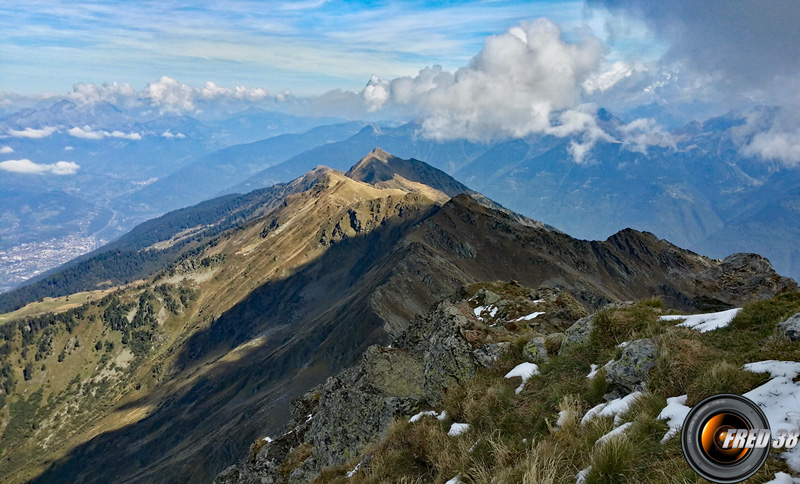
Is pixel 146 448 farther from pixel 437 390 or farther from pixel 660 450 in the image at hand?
pixel 660 450

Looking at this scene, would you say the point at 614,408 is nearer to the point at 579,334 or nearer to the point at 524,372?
the point at 524,372

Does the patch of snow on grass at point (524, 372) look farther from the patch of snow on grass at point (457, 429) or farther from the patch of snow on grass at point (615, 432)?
the patch of snow on grass at point (615, 432)

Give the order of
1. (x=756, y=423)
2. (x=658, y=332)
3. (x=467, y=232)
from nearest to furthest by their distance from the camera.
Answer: (x=756, y=423) → (x=658, y=332) → (x=467, y=232)

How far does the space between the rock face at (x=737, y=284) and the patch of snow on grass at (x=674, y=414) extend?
14357 millimetres

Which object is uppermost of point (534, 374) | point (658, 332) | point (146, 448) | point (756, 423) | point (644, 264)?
point (756, 423)

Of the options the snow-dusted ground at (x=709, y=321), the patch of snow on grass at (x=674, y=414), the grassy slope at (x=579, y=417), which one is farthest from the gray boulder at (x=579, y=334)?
the patch of snow on grass at (x=674, y=414)

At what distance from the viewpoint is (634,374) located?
830 centimetres

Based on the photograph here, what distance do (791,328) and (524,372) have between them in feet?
19.9

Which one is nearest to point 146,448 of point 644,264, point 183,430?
point 183,430

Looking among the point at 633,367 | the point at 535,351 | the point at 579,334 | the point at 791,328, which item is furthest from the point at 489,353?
the point at 791,328

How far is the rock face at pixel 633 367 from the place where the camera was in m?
8.22

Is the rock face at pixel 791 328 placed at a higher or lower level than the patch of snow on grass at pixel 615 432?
higher

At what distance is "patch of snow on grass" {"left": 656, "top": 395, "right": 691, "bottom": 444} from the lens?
19.4 ft

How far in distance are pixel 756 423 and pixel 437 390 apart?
10767mm
